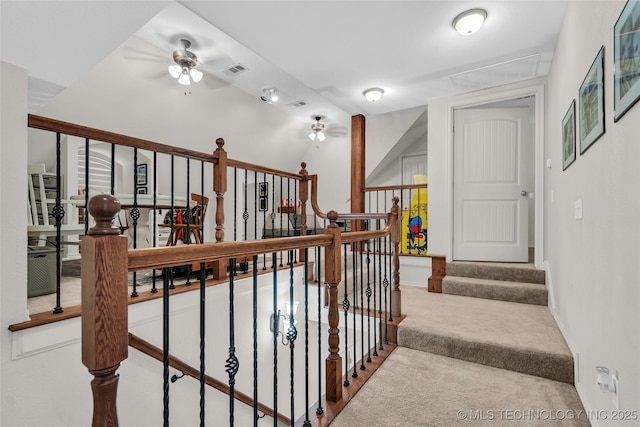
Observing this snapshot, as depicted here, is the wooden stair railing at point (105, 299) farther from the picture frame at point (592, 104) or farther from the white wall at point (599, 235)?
the picture frame at point (592, 104)

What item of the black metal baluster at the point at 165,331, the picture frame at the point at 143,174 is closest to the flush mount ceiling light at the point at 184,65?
the picture frame at the point at 143,174

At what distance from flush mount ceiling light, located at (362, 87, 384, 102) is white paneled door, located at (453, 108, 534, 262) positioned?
3.32 feet

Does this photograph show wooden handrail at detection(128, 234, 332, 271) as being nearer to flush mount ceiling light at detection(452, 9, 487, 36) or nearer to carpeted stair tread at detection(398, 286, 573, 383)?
carpeted stair tread at detection(398, 286, 573, 383)

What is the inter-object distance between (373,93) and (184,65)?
2149 millimetres

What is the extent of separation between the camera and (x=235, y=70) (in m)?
3.84

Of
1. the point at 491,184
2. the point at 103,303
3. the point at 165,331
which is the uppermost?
the point at 491,184

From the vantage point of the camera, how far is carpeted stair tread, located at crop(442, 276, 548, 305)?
306 cm

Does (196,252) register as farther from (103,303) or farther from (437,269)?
(437,269)

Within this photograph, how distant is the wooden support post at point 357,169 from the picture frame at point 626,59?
11.3ft

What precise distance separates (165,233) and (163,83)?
112 inches

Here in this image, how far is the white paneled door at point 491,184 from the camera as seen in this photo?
369 cm

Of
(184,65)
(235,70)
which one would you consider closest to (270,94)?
(235,70)

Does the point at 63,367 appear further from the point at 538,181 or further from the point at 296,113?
the point at 296,113

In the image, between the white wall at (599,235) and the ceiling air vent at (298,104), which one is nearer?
the white wall at (599,235)
